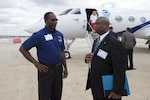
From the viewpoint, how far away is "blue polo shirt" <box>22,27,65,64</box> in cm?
414

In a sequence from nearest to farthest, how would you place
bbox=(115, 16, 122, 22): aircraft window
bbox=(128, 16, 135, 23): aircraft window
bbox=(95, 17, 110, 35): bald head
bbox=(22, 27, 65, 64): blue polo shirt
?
bbox=(95, 17, 110, 35): bald head → bbox=(22, 27, 65, 64): blue polo shirt → bbox=(115, 16, 122, 22): aircraft window → bbox=(128, 16, 135, 23): aircraft window

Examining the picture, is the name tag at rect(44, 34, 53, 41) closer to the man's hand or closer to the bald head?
the man's hand

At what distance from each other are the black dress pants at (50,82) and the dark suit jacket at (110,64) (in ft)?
2.72

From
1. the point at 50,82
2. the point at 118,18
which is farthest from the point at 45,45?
the point at 118,18

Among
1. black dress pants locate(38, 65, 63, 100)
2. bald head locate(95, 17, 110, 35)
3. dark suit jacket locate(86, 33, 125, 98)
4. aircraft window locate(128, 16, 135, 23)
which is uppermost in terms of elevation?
bald head locate(95, 17, 110, 35)

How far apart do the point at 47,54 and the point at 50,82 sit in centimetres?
43

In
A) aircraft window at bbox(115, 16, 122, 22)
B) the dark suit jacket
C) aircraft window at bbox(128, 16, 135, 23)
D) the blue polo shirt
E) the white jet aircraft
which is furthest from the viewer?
aircraft window at bbox(128, 16, 135, 23)

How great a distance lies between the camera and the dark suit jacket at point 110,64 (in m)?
3.34

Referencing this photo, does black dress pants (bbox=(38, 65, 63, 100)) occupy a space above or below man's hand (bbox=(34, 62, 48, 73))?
below

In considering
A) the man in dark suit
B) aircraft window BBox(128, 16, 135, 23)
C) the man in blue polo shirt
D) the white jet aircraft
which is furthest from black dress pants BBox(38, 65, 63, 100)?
aircraft window BBox(128, 16, 135, 23)

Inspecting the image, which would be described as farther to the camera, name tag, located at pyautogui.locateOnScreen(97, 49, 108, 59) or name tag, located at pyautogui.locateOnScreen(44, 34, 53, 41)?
name tag, located at pyautogui.locateOnScreen(44, 34, 53, 41)

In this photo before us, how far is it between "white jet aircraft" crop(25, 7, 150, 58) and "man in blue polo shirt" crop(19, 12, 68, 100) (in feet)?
31.0

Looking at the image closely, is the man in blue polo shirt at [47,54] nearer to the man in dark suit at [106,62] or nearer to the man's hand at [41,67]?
the man's hand at [41,67]

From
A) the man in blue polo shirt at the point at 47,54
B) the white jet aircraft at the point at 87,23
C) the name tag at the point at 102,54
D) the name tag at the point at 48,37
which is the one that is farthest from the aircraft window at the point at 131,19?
the name tag at the point at 102,54
